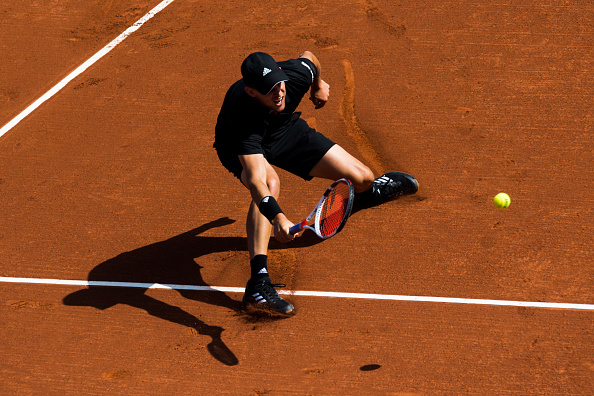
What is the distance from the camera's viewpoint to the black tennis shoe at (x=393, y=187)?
22.0ft

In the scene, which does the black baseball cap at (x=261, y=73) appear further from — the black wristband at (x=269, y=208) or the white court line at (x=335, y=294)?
the white court line at (x=335, y=294)

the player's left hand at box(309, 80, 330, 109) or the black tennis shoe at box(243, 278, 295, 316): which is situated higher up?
the player's left hand at box(309, 80, 330, 109)

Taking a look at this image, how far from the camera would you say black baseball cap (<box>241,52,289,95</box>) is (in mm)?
5344

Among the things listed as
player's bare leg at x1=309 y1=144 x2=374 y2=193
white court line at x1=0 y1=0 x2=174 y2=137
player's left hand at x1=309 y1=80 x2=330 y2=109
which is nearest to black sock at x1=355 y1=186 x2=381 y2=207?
player's bare leg at x1=309 y1=144 x2=374 y2=193

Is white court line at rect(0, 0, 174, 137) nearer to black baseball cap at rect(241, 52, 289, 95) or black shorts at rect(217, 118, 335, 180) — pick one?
black shorts at rect(217, 118, 335, 180)

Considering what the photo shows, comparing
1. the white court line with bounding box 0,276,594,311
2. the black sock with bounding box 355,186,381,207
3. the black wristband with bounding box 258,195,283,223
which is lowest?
the white court line with bounding box 0,276,594,311

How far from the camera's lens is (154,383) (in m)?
5.31

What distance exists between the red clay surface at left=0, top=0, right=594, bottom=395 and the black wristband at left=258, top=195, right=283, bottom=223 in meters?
1.09

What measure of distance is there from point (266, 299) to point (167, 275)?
1.14m

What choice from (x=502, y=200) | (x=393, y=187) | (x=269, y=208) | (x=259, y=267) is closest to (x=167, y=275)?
(x=259, y=267)

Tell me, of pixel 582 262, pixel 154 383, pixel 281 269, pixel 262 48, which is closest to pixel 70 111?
pixel 262 48

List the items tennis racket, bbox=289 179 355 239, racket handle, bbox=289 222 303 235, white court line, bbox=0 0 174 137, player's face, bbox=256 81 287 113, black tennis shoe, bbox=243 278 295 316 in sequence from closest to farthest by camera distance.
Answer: racket handle, bbox=289 222 303 235, tennis racket, bbox=289 179 355 239, player's face, bbox=256 81 287 113, black tennis shoe, bbox=243 278 295 316, white court line, bbox=0 0 174 137

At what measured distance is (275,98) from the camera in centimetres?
550

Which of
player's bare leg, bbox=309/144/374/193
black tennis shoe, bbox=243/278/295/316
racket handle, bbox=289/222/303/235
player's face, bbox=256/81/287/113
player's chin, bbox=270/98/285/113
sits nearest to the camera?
racket handle, bbox=289/222/303/235
